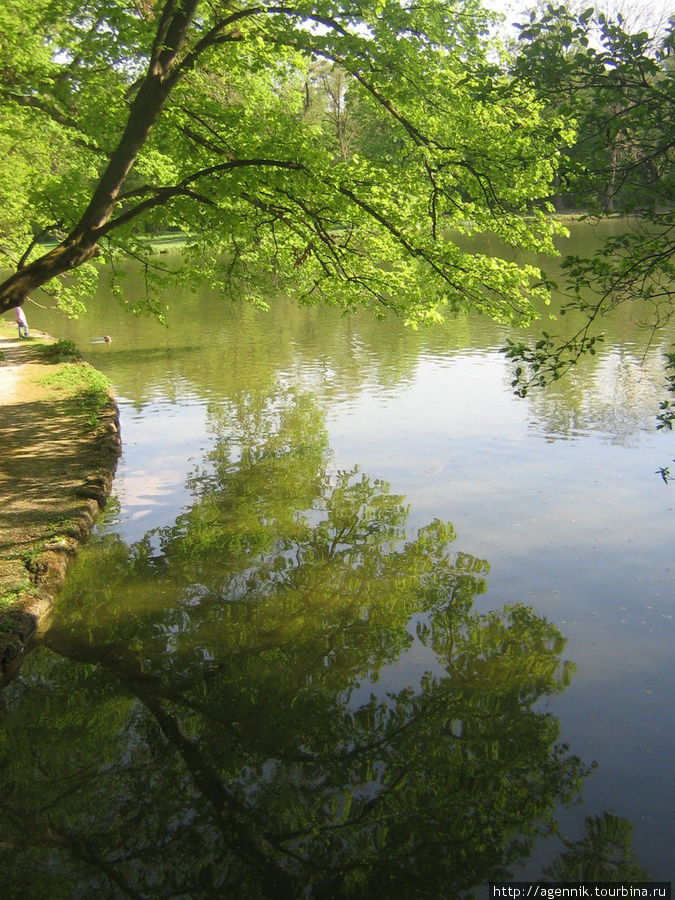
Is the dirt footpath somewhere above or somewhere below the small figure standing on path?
below

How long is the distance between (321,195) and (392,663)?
209 inches

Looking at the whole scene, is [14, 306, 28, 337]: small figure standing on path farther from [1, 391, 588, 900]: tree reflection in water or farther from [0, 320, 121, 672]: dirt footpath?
[1, 391, 588, 900]: tree reflection in water

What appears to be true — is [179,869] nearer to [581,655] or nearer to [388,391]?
[581,655]

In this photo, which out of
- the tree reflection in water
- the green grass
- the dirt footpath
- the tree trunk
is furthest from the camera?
the green grass

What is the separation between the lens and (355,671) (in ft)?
20.7

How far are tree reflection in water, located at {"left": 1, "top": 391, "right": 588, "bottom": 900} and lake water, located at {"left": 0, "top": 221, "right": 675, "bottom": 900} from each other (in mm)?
21

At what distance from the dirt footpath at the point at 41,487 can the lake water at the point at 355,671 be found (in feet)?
→ 0.99

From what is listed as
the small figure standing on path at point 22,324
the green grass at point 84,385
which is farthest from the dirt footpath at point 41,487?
the small figure standing on path at point 22,324

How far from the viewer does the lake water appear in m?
4.49

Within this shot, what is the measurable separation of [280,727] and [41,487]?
546 centimetres

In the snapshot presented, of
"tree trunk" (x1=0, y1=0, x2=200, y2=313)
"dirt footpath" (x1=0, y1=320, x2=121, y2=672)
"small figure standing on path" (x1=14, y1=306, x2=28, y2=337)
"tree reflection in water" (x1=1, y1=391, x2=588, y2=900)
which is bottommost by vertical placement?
"tree reflection in water" (x1=1, y1=391, x2=588, y2=900)

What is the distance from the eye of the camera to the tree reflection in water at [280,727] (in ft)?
14.4

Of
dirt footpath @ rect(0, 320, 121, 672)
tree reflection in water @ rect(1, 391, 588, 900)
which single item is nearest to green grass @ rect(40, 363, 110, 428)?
dirt footpath @ rect(0, 320, 121, 672)

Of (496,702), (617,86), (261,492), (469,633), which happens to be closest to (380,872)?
(496,702)
